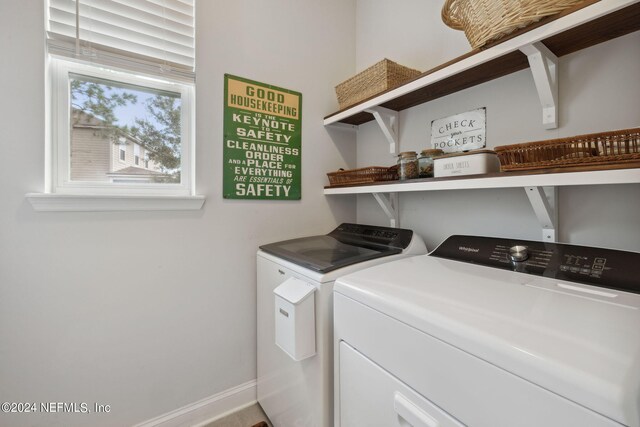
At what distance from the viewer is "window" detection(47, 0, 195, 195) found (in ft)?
3.90

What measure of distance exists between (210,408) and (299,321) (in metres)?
0.99

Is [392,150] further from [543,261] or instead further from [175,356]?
[175,356]

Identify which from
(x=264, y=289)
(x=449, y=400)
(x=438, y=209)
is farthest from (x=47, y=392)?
(x=438, y=209)

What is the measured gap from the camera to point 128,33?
1.29 metres

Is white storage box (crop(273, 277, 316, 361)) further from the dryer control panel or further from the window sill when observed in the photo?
the window sill

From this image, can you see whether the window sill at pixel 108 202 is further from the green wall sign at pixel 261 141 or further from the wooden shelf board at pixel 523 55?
the wooden shelf board at pixel 523 55

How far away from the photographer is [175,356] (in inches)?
55.4

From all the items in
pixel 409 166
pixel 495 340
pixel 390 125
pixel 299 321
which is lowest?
pixel 299 321

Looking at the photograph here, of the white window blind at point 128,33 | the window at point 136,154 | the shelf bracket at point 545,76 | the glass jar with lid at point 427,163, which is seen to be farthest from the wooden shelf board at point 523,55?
the window at point 136,154

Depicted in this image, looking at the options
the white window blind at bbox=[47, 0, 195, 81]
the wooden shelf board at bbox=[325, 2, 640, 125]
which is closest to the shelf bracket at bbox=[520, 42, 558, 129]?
the wooden shelf board at bbox=[325, 2, 640, 125]

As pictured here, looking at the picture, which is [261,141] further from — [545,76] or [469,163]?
[545,76]

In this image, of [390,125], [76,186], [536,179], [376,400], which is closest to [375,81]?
[390,125]

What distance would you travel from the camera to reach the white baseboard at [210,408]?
1384 millimetres

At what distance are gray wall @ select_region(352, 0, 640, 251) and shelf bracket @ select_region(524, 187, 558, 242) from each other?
0.05 metres
